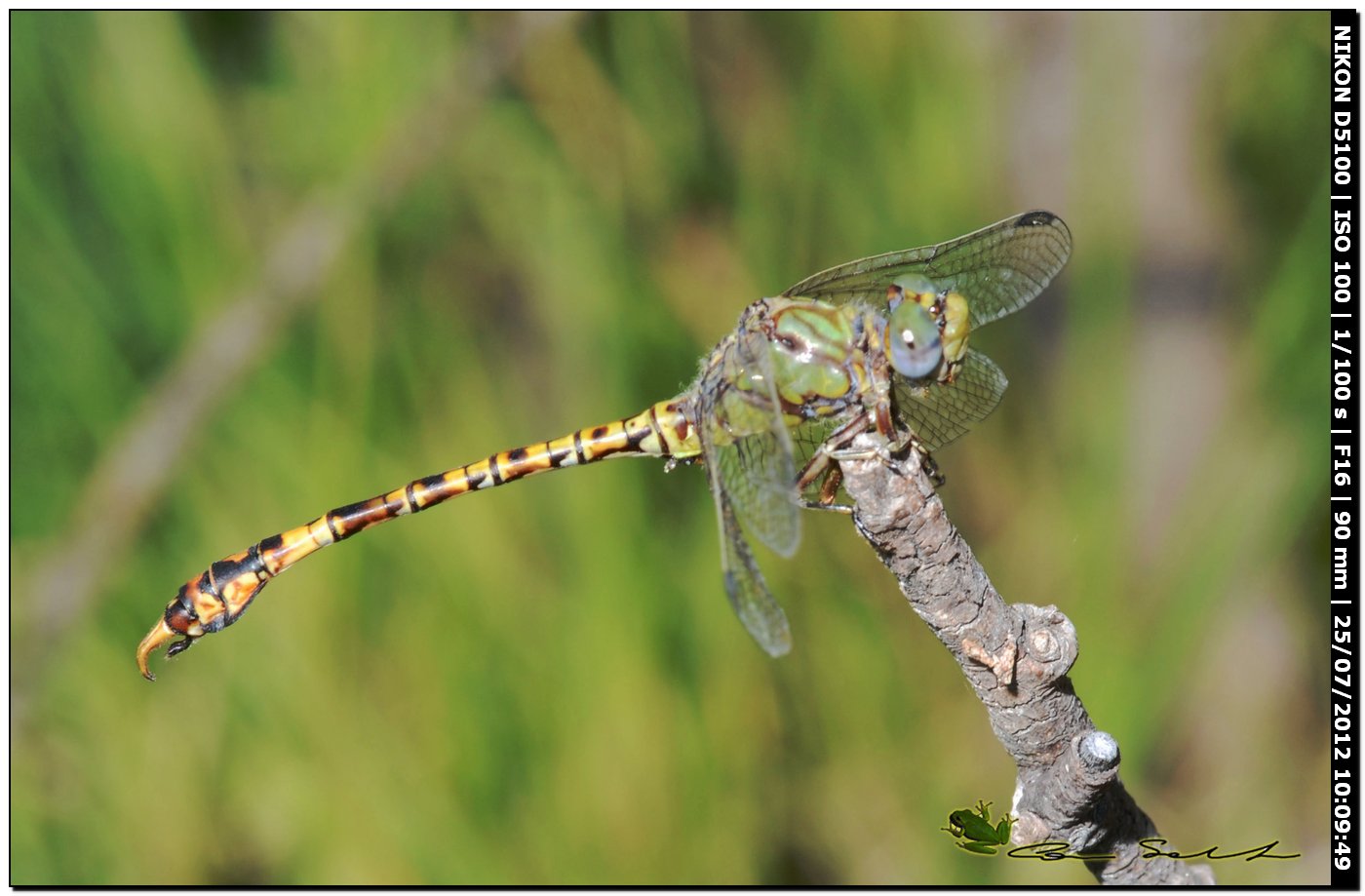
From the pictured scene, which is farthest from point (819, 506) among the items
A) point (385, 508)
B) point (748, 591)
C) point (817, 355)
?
point (385, 508)

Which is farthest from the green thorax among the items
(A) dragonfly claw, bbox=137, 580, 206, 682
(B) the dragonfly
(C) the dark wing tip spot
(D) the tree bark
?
(A) dragonfly claw, bbox=137, 580, 206, 682

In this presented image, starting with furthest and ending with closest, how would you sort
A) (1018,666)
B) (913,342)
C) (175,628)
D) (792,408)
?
(175,628) → (792,408) → (913,342) → (1018,666)

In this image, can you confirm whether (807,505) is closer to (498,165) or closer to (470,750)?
(470,750)

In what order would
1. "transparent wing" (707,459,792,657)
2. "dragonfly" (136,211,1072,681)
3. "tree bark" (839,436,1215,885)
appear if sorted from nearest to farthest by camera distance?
"tree bark" (839,436,1215,885) → "transparent wing" (707,459,792,657) → "dragonfly" (136,211,1072,681)

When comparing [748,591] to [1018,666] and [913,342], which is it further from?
[1018,666]

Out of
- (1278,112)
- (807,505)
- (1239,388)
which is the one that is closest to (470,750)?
(807,505)

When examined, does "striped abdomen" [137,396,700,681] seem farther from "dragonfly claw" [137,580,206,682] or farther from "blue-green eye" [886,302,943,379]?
"blue-green eye" [886,302,943,379]
